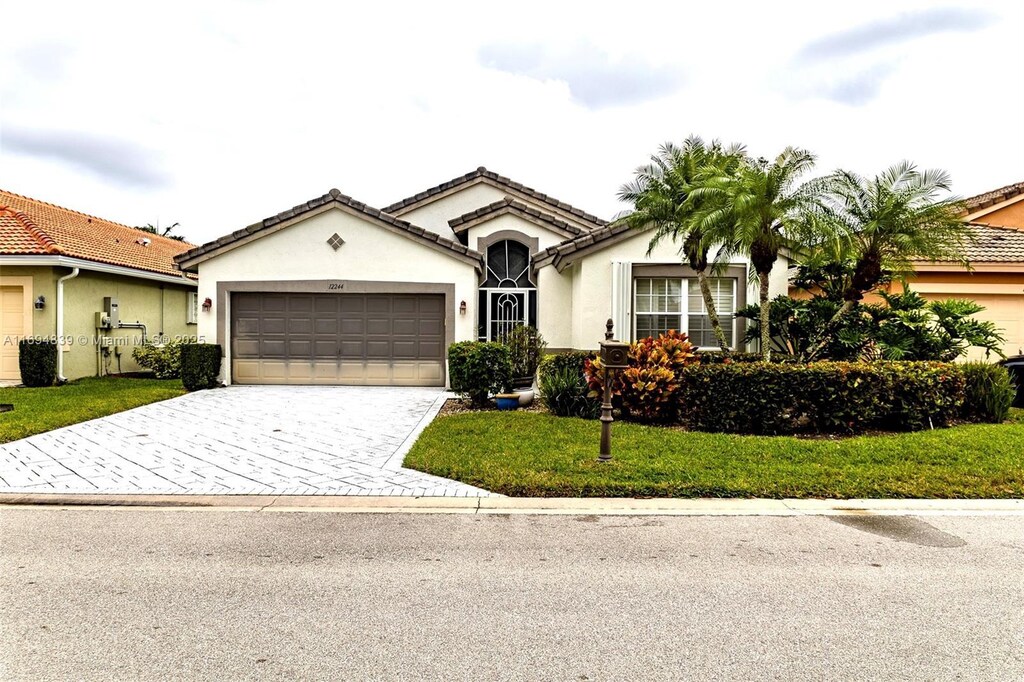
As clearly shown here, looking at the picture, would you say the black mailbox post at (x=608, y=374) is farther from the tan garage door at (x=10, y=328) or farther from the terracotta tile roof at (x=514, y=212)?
the tan garage door at (x=10, y=328)

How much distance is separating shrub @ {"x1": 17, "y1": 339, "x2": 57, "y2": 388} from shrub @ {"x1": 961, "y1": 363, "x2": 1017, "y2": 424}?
18071 mm

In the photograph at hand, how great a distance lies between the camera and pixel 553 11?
9.54 m

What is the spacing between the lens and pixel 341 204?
14.5 m

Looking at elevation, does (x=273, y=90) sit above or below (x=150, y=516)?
above

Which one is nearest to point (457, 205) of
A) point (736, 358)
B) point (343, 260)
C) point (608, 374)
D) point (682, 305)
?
point (343, 260)

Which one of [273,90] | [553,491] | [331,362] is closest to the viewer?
[553,491]

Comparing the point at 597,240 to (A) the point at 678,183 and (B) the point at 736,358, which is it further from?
(B) the point at 736,358

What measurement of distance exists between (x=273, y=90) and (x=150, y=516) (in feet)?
30.6

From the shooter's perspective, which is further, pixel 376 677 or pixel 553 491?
pixel 553 491

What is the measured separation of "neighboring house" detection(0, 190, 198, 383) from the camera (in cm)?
1492

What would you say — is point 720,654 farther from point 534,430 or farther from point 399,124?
point 399,124

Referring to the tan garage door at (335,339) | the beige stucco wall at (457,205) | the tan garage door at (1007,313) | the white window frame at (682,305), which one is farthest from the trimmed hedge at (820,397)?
the beige stucco wall at (457,205)

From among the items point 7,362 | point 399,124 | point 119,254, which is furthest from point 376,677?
point 119,254

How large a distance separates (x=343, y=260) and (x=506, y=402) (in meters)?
5.79
